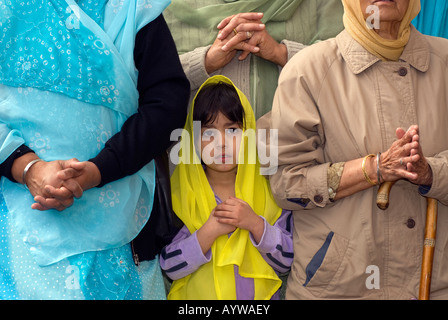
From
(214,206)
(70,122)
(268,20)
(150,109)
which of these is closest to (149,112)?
(150,109)

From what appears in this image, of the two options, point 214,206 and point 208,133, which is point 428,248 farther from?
point 208,133

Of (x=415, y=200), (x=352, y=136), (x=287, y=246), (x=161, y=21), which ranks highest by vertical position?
(x=161, y=21)

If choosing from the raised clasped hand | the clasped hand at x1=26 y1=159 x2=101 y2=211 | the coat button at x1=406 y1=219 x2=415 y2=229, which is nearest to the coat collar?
the raised clasped hand

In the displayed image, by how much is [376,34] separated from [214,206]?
34.1 inches

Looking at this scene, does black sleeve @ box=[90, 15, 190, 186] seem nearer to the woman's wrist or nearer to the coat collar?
the woman's wrist

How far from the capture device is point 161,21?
101 inches

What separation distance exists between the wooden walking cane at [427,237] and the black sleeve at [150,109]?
2.39ft

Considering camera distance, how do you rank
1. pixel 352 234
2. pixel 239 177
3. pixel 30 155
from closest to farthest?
pixel 30 155 < pixel 352 234 < pixel 239 177

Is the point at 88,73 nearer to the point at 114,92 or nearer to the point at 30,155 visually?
the point at 114,92

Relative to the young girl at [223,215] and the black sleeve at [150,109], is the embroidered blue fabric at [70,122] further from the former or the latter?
the young girl at [223,215]

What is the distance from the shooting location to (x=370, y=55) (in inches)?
102

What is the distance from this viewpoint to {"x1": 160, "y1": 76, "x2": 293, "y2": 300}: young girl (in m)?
2.63

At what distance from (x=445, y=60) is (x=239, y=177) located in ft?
2.86

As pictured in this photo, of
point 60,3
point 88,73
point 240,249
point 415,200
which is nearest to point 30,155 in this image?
point 88,73
